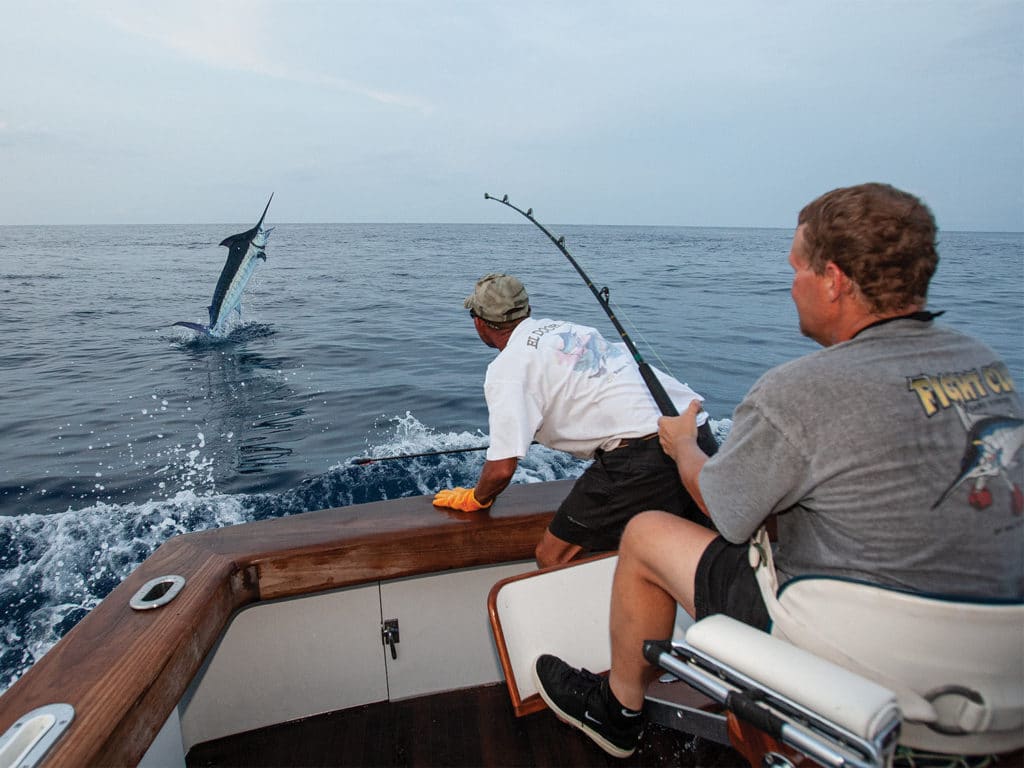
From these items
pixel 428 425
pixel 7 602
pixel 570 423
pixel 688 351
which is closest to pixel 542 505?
pixel 570 423

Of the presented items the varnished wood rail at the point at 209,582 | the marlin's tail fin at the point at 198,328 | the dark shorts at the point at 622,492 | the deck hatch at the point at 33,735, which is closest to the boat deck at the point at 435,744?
the varnished wood rail at the point at 209,582

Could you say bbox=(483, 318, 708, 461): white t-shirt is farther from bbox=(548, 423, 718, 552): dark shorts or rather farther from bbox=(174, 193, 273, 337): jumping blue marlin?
bbox=(174, 193, 273, 337): jumping blue marlin

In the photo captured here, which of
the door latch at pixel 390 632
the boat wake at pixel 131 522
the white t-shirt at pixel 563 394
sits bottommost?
the boat wake at pixel 131 522

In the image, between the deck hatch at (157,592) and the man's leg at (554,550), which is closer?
the deck hatch at (157,592)

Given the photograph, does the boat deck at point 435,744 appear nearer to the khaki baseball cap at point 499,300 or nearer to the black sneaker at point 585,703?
the black sneaker at point 585,703

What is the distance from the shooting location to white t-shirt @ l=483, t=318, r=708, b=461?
1948mm

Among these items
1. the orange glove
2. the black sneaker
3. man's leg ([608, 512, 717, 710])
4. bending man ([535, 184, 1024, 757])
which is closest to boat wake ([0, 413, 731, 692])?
the orange glove

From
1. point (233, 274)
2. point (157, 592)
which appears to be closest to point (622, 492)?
point (157, 592)

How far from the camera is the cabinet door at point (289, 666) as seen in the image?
6.57 ft

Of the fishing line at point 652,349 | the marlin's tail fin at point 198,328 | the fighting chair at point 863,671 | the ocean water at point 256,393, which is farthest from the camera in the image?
the marlin's tail fin at point 198,328

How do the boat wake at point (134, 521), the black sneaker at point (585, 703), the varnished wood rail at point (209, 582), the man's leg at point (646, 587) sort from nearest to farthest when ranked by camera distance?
the varnished wood rail at point (209, 582), the man's leg at point (646, 587), the black sneaker at point (585, 703), the boat wake at point (134, 521)

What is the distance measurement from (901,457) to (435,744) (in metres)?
1.62

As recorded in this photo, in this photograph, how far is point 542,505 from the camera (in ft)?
7.23

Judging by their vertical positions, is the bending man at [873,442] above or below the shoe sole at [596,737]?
above
